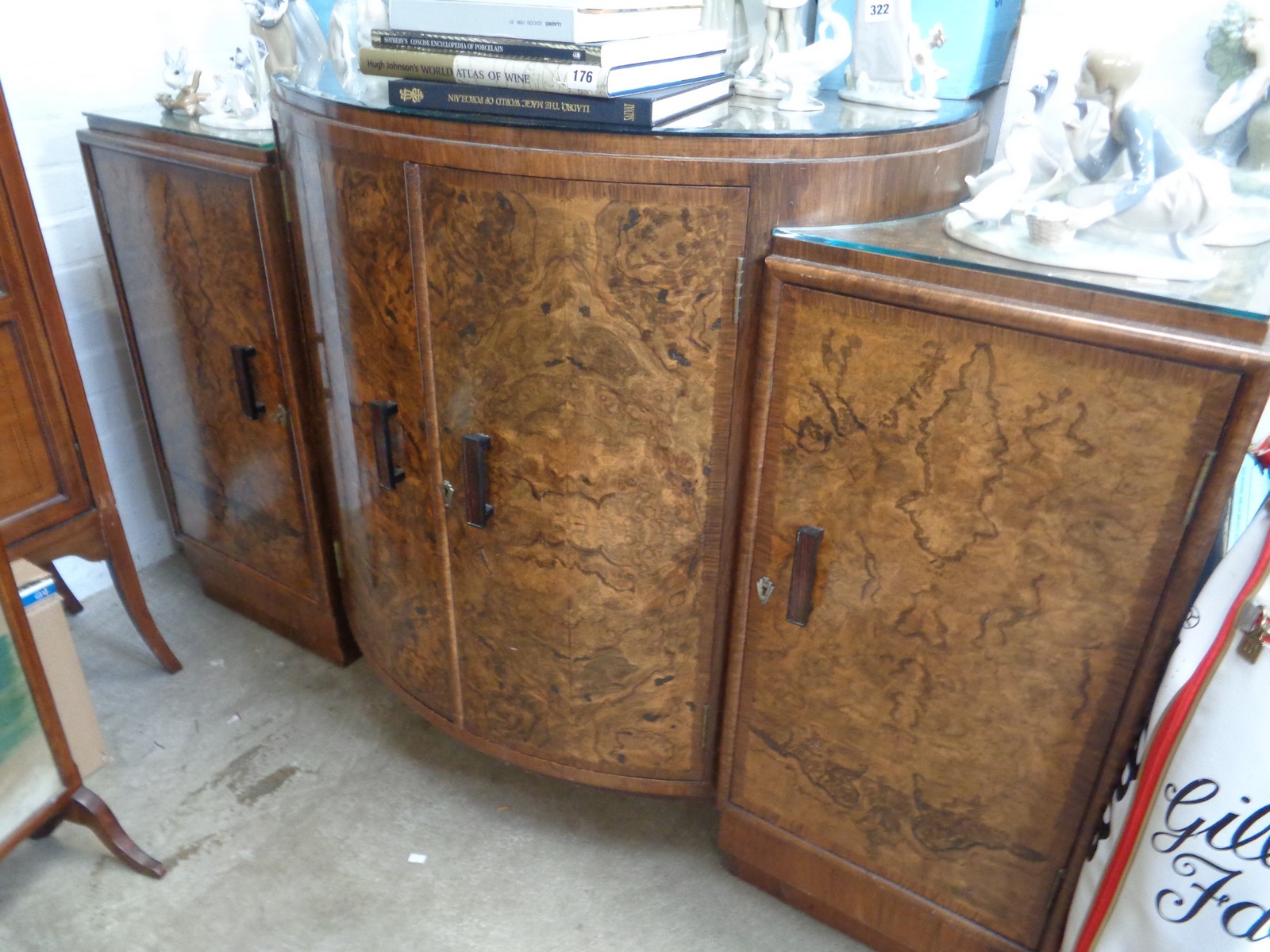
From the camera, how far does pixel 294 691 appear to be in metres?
1.85

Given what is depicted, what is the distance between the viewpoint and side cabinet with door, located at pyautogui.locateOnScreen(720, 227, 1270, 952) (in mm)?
889

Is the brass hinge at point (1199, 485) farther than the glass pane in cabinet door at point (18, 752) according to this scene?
No

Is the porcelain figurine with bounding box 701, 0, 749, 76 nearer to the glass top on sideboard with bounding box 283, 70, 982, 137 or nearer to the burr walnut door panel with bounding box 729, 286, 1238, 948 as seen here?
the glass top on sideboard with bounding box 283, 70, 982, 137

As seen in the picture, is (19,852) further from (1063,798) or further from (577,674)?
(1063,798)

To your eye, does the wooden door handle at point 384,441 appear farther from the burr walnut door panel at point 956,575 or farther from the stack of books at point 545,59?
the burr walnut door panel at point 956,575

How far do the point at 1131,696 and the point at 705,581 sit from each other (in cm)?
52

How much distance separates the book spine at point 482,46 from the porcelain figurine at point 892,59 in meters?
0.45

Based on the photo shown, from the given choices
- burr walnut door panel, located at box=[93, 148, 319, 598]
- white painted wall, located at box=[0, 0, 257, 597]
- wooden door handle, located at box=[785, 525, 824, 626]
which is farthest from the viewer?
white painted wall, located at box=[0, 0, 257, 597]

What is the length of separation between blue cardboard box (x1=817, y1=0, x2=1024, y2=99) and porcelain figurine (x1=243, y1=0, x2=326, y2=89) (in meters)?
0.87

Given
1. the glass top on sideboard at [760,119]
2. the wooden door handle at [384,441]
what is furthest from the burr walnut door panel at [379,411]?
the glass top on sideboard at [760,119]

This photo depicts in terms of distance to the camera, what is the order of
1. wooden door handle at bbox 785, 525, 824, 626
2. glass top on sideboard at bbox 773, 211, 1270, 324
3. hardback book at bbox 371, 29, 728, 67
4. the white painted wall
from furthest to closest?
the white painted wall → wooden door handle at bbox 785, 525, 824, 626 → hardback book at bbox 371, 29, 728, 67 → glass top on sideboard at bbox 773, 211, 1270, 324

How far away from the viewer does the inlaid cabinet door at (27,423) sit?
1.42 meters

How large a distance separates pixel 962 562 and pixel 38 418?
1.48 m

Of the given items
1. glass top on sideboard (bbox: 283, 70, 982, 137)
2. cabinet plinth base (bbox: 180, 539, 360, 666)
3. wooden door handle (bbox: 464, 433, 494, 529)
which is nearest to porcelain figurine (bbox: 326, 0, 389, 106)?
glass top on sideboard (bbox: 283, 70, 982, 137)
